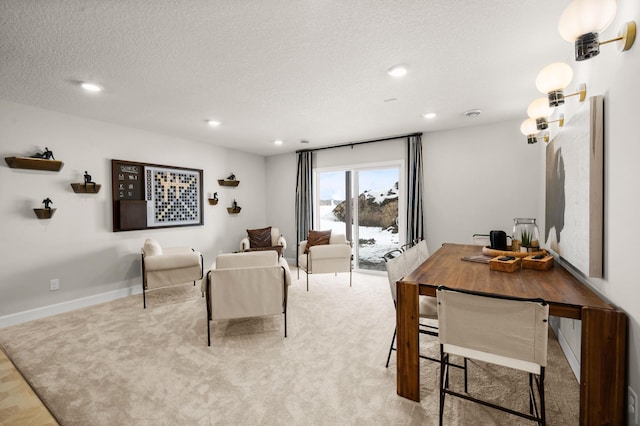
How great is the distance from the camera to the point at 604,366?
4.27ft

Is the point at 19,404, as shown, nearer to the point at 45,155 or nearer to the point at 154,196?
the point at 45,155

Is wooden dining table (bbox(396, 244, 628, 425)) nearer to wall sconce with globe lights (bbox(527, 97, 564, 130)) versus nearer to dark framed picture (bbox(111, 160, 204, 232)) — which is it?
wall sconce with globe lights (bbox(527, 97, 564, 130))

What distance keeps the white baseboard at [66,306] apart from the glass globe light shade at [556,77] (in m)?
5.16

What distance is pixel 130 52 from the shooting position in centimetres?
214

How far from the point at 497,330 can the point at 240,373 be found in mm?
1810

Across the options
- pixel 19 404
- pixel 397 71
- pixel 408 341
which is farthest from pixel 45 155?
pixel 408 341

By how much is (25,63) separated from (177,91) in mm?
1110

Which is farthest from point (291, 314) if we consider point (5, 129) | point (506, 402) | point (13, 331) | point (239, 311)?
point (5, 129)

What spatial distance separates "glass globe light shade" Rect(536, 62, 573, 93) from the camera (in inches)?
61.3

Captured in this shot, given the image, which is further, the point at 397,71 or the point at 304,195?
the point at 304,195

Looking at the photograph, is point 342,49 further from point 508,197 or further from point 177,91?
point 508,197

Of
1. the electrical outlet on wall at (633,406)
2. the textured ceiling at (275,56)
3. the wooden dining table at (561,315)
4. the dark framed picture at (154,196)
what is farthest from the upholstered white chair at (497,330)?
the dark framed picture at (154,196)

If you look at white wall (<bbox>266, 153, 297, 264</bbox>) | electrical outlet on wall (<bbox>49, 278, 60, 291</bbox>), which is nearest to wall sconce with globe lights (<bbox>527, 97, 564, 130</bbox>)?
white wall (<bbox>266, 153, 297, 264</bbox>)

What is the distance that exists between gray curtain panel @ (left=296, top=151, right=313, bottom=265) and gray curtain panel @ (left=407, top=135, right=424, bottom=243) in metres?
2.03
